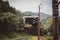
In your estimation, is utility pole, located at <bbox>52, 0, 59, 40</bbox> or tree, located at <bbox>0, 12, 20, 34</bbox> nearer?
utility pole, located at <bbox>52, 0, 59, 40</bbox>

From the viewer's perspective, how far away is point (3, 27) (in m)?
5.02

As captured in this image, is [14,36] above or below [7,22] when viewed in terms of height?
below

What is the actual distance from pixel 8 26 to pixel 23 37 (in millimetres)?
526

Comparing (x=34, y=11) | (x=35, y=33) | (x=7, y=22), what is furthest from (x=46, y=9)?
(x=7, y=22)

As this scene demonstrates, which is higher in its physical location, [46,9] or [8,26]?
[46,9]

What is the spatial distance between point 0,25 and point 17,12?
60cm

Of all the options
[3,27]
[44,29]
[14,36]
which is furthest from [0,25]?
[44,29]

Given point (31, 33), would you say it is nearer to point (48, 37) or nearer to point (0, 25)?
point (48, 37)

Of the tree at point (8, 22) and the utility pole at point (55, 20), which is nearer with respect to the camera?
the utility pole at point (55, 20)

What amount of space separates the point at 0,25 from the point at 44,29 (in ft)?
4.03

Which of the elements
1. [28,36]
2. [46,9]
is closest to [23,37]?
[28,36]

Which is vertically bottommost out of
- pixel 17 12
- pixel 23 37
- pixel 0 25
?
pixel 23 37

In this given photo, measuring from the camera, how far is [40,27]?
497cm

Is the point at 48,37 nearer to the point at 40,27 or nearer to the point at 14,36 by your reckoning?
the point at 40,27
